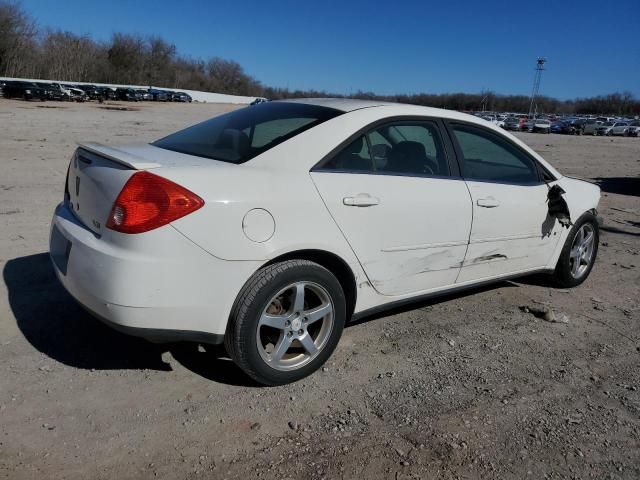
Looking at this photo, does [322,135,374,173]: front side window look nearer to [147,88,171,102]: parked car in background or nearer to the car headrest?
the car headrest

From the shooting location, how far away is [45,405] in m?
2.75

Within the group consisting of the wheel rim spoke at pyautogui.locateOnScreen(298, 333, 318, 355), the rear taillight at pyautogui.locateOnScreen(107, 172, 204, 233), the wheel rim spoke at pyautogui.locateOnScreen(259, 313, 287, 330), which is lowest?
the wheel rim spoke at pyautogui.locateOnScreen(298, 333, 318, 355)

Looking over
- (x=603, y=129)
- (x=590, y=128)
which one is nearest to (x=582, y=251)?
(x=590, y=128)

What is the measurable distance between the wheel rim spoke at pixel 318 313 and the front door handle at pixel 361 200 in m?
0.60

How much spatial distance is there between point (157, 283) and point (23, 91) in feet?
180

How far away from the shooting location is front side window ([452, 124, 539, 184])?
12.8ft

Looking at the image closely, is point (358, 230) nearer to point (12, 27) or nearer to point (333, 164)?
point (333, 164)

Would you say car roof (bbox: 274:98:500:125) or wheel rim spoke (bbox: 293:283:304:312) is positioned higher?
car roof (bbox: 274:98:500:125)

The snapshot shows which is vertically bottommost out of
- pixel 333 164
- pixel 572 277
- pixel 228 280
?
pixel 572 277

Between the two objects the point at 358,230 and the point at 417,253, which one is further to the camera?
the point at 417,253

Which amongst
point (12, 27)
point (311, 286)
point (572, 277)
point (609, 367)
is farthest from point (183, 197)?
point (12, 27)

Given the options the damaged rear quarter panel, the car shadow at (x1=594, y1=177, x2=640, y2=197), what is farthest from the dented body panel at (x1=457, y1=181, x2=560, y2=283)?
the car shadow at (x1=594, y1=177, x2=640, y2=197)

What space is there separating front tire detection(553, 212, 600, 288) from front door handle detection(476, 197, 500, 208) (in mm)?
1257

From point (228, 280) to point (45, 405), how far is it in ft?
3.76
